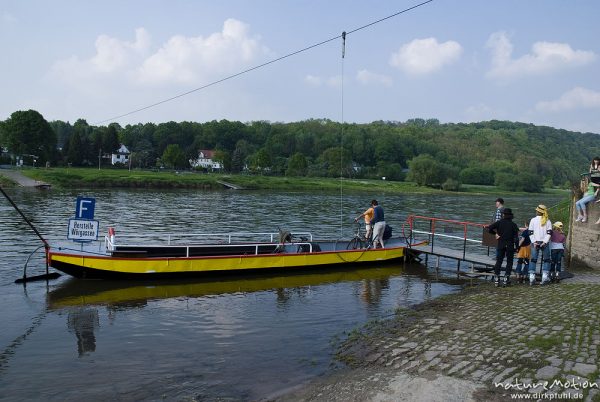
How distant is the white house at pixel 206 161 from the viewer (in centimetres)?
15373

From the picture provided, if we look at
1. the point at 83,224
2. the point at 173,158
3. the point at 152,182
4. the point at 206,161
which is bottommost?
the point at 83,224

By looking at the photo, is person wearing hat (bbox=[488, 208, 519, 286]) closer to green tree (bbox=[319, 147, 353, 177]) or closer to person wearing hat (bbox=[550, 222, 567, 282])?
person wearing hat (bbox=[550, 222, 567, 282])

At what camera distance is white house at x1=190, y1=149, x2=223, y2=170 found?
504 ft

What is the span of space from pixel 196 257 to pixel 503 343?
1148 cm

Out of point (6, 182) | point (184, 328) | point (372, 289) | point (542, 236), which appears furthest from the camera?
point (6, 182)

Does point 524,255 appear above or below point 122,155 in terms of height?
below

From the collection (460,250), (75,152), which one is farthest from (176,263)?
(75,152)

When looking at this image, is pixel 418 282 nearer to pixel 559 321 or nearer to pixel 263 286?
pixel 263 286

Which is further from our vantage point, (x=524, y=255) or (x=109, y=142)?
(x=109, y=142)

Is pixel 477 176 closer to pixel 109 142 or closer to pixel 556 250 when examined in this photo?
pixel 109 142

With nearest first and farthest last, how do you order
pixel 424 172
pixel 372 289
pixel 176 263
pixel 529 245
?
pixel 529 245
pixel 176 263
pixel 372 289
pixel 424 172

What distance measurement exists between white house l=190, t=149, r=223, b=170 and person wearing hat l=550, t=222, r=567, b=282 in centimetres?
13683

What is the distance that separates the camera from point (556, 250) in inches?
644

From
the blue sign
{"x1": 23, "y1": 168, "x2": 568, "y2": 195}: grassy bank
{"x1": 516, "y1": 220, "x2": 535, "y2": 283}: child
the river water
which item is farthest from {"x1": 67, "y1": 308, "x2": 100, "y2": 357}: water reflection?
{"x1": 23, "y1": 168, "x2": 568, "y2": 195}: grassy bank
